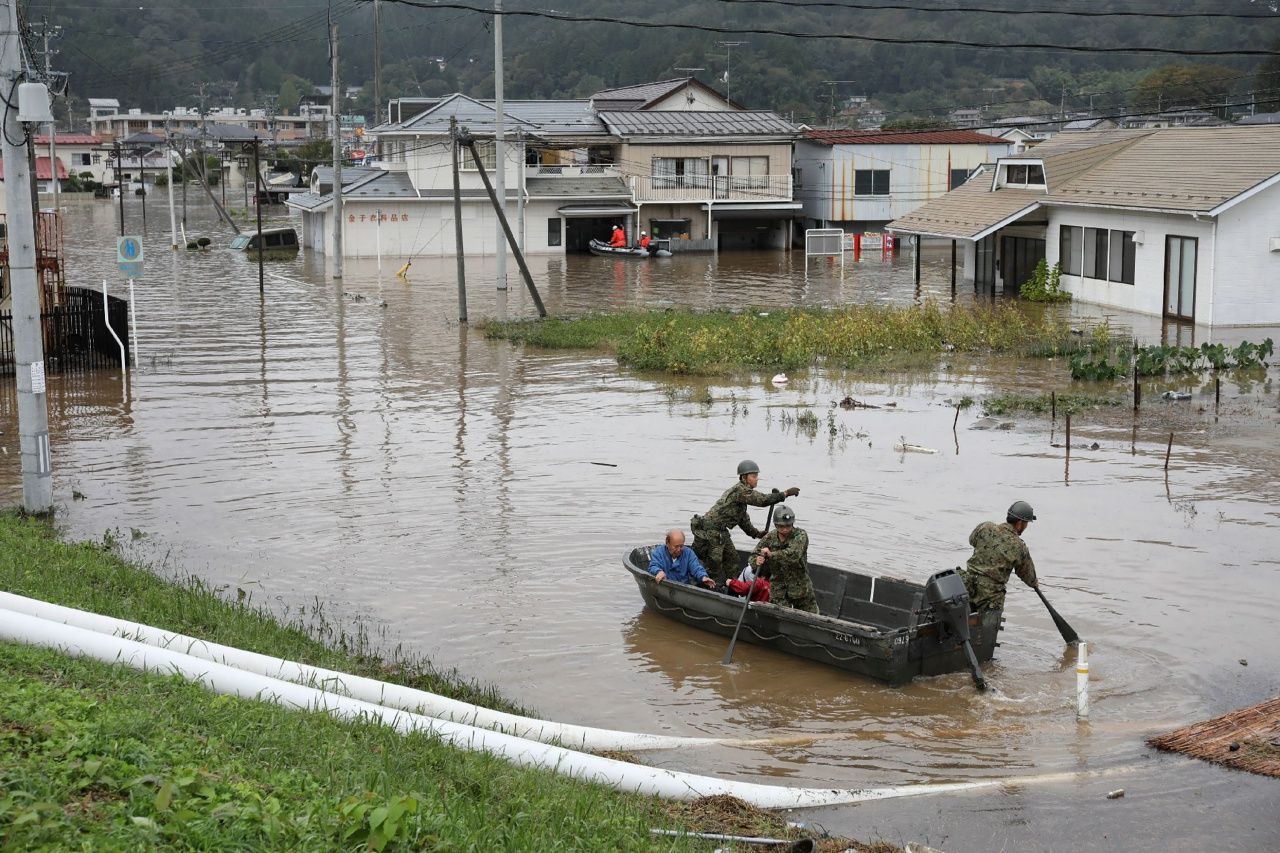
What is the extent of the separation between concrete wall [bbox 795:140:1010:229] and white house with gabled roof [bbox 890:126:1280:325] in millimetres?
16871

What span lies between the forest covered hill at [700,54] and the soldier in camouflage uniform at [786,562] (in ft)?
265

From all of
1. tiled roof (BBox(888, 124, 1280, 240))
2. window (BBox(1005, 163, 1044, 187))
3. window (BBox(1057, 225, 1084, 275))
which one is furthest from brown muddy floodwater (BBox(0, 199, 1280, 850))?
window (BBox(1005, 163, 1044, 187))

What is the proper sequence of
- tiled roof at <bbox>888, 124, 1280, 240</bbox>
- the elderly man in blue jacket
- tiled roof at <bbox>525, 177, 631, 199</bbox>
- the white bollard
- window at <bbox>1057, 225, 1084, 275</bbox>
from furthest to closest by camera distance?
tiled roof at <bbox>525, 177, 631, 199</bbox>
window at <bbox>1057, 225, 1084, 275</bbox>
tiled roof at <bbox>888, 124, 1280, 240</bbox>
the elderly man in blue jacket
the white bollard

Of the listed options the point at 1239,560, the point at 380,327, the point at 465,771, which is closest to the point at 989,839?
the point at 465,771

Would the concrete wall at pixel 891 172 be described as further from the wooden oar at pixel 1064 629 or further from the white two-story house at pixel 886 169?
the wooden oar at pixel 1064 629

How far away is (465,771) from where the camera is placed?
8.42 meters

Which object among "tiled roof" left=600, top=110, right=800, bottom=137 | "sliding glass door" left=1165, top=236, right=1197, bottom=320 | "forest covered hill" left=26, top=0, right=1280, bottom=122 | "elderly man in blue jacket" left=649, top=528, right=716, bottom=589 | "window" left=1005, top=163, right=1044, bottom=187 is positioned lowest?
"elderly man in blue jacket" left=649, top=528, right=716, bottom=589

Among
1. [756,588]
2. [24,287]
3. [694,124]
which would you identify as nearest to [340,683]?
[756,588]

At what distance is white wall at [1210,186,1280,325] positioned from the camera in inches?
1316

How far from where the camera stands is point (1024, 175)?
45.3 metres

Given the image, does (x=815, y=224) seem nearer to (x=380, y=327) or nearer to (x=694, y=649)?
(x=380, y=327)

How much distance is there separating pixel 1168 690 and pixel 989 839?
3.97m

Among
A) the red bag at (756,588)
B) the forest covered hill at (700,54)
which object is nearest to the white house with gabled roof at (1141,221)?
the red bag at (756,588)

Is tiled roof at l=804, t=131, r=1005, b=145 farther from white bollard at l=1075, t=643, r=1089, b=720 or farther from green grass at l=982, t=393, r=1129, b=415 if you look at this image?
white bollard at l=1075, t=643, r=1089, b=720
